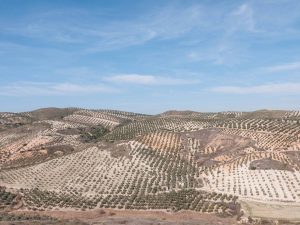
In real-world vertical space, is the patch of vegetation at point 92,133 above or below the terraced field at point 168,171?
above

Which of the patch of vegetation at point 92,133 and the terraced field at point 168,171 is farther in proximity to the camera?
the patch of vegetation at point 92,133

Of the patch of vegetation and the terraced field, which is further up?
the patch of vegetation

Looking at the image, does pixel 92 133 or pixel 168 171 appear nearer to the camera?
pixel 168 171

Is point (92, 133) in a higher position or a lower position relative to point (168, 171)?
higher

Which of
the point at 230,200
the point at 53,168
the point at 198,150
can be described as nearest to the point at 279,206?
the point at 230,200

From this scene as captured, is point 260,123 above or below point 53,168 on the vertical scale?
above

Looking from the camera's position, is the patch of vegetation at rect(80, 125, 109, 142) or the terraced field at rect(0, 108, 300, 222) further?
the patch of vegetation at rect(80, 125, 109, 142)

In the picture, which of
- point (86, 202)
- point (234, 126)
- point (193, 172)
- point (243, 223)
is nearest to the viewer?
point (243, 223)

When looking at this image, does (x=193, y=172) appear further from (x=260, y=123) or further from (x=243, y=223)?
(x=260, y=123)
